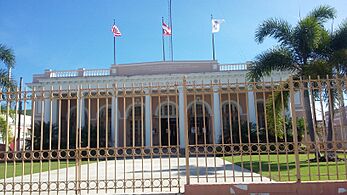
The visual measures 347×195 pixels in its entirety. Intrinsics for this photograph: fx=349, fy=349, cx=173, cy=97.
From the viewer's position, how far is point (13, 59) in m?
13.9

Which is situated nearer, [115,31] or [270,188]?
[270,188]

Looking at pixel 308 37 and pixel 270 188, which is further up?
pixel 308 37

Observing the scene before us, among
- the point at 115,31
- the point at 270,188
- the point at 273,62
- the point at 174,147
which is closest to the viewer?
the point at 270,188

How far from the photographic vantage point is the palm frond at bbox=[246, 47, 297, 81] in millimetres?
13258

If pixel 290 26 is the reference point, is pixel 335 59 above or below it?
below

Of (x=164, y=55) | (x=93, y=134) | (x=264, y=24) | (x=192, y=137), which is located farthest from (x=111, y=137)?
(x=264, y=24)

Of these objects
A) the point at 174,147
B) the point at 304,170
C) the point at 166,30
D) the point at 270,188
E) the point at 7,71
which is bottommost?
the point at 304,170

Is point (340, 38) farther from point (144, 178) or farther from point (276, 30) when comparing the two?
point (144, 178)

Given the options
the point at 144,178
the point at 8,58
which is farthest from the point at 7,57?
the point at 144,178

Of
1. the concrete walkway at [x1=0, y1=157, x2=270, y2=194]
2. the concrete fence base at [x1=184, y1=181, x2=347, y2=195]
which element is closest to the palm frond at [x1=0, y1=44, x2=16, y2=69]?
the concrete walkway at [x1=0, y1=157, x2=270, y2=194]

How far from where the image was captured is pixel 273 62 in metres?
13.2

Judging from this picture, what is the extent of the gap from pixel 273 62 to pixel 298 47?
109 centimetres

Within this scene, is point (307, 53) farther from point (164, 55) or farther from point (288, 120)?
point (164, 55)

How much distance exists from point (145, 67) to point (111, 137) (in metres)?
5.35
